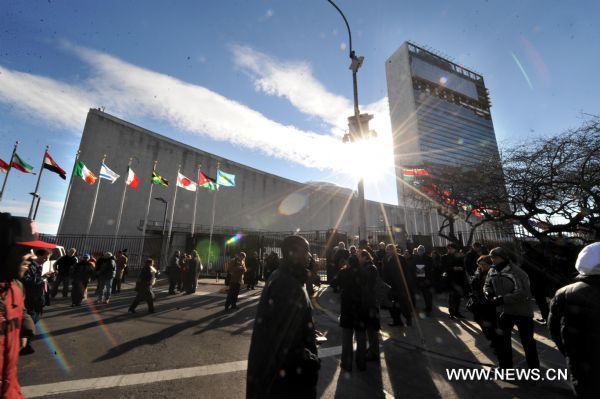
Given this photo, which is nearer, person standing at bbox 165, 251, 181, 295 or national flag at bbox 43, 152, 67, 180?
person standing at bbox 165, 251, 181, 295

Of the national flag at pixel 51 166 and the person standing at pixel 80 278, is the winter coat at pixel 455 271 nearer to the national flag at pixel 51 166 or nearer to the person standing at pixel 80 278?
the person standing at pixel 80 278

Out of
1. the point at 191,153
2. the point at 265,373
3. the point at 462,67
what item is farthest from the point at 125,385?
the point at 462,67

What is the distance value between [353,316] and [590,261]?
2.76 m

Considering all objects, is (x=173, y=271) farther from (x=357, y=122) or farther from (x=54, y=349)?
(x=357, y=122)

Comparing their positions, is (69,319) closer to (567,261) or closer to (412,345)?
(412,345)

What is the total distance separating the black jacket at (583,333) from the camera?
2.11 meters

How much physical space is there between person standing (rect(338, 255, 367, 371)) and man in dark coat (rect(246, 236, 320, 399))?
2384 millimetres

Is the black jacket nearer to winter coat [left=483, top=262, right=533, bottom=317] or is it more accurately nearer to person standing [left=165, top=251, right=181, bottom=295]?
winter coat [left=483, top=262, right=533, bottom=317]

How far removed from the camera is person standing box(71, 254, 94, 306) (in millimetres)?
8820

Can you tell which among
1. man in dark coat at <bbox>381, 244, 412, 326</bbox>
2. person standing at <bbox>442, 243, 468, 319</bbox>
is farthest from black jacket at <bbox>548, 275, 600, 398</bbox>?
person standing at <bbox>442, 243, 468, 319</bbox>

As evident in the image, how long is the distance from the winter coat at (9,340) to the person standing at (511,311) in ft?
16.9

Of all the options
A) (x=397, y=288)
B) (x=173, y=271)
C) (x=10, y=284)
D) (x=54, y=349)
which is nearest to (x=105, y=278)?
(x=173, y=271)

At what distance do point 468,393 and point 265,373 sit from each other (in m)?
3.25

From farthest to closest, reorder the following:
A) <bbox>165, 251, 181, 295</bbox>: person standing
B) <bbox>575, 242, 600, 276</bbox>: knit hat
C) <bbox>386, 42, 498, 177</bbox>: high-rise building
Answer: <bbox>386, 42, 498, 177</bbox>: high-rise building < <bbox>165, 251, 181, 295</bbox>: person standing < <bbox>575, 242, 600, 276</bbox>: knit hat
